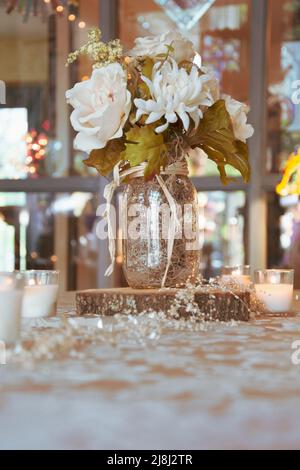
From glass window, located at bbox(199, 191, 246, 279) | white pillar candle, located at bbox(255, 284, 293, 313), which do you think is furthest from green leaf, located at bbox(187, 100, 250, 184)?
glass window, located at bbox(199, 191, 246, 279)

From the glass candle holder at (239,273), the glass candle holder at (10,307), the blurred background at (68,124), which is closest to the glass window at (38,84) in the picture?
the blurred background at (68,124)

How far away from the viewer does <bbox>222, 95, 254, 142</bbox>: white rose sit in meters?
1.35

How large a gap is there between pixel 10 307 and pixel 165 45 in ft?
2.07

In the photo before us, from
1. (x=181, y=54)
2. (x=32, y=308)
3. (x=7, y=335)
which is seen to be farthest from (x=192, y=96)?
(x=7, y=335)

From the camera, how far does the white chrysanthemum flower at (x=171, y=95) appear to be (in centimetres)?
127

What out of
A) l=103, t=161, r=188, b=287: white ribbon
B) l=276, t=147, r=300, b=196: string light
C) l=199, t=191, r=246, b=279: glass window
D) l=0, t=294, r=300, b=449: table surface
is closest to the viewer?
l=0, t=294, r=300, b=449: table surface

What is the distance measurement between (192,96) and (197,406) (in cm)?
76

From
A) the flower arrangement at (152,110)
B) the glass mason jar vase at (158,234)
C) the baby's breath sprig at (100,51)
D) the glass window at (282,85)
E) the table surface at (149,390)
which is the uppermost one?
the glass window at (282,85)

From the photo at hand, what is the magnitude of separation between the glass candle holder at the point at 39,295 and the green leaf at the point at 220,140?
375mm

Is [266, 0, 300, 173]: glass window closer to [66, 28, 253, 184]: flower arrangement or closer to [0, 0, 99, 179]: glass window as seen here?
[0, 0, 99, 179]: glass window

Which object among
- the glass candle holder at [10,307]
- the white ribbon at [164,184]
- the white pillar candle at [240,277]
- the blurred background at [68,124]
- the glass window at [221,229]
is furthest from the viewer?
the blurred background at [68,124]

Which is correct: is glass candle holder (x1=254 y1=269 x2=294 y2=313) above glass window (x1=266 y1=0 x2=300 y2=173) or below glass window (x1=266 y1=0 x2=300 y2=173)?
below

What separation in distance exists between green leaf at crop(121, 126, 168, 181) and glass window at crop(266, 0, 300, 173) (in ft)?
10.1

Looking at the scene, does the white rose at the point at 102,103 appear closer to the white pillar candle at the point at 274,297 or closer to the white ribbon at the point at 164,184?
the white ribbon at the point at 164,184
